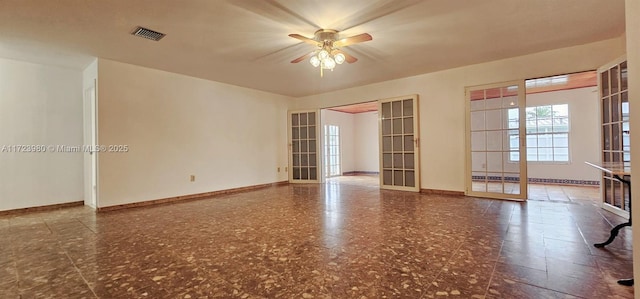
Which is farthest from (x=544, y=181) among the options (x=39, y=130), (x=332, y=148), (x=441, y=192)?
(x=39, y=130)

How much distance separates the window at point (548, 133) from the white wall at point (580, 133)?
112 millimetres

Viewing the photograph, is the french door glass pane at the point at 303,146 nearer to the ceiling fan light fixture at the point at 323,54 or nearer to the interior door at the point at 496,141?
the interior door at the point at 496,141

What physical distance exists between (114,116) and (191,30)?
2.21m

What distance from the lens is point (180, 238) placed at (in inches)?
110

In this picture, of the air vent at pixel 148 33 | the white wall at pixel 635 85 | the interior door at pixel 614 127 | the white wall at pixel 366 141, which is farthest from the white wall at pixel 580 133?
the air vent at pixel 148 33

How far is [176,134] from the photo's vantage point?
5.04 metres

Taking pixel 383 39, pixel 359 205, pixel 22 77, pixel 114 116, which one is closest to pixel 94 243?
pixel 114 116

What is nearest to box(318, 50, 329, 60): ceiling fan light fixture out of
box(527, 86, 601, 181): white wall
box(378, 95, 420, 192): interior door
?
box(378, 95, 420, 192): interior door

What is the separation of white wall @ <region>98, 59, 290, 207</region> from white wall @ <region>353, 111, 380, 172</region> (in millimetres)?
4267

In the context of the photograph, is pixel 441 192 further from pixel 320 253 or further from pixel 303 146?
pixel 320 253

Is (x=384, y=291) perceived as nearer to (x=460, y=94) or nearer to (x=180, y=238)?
(x=180, y=238)

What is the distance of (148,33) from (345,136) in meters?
7.37

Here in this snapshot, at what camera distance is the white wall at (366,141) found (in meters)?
9.95

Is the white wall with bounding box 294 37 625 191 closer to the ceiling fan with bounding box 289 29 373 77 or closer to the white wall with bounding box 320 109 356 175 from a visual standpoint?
the ceiling fan with bounding box 289 29 373 77
